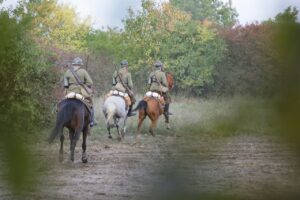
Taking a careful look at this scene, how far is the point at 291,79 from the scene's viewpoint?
0.68 meters

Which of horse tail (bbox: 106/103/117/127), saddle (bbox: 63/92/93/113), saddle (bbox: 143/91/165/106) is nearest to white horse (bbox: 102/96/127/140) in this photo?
horse tail (bbox: 106/103/117/127)

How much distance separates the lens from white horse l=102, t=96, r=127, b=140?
11117mm

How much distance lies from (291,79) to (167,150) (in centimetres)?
18

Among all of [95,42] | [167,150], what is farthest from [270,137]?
[95,42]

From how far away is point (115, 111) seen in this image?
11203mm

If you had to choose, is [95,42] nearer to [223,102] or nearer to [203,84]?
[203,84]

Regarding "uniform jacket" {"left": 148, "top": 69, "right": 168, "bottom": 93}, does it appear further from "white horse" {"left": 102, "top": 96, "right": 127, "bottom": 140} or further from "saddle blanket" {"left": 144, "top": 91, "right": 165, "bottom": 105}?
"white horse" {"left": 102, "top": 96, "right": 127, "bottom": 140}

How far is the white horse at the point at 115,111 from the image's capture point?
11117 millimetres

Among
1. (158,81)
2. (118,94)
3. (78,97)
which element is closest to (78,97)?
(78,97)

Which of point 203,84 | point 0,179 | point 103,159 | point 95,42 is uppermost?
point 95,42

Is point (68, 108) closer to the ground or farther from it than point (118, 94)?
closer to the ground

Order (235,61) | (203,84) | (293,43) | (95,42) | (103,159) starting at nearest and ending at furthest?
1. (293,43)
2. (235,61)
3. (203,84)
4. (95,42)
5. (103,159)

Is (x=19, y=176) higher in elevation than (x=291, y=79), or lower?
lower

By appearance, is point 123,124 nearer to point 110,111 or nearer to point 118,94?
point 118,94
